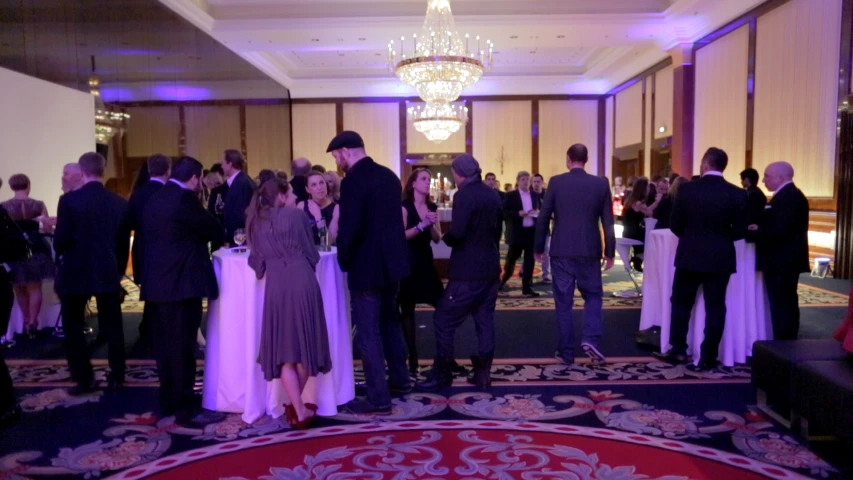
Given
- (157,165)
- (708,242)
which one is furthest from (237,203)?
(708,242)

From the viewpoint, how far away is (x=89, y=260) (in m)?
4.12

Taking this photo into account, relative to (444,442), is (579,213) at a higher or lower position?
higher

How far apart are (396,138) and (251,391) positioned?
54.4ft

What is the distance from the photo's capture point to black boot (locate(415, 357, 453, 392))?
422 centimetres

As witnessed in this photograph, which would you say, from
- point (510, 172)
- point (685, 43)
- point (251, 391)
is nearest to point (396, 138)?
point (510, 172)

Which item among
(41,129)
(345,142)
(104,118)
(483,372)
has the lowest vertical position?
(483,372)

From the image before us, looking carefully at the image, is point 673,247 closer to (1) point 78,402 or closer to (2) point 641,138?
(1) point 78,402

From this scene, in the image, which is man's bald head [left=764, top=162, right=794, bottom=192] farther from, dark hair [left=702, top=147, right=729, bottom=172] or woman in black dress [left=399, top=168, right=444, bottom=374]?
woman in black dress [left=399, top=168, right=444, bottom=374]

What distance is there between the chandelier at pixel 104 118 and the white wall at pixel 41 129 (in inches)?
5.6

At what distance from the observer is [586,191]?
4586mm

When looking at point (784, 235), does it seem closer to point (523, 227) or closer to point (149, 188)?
point (523, 227)

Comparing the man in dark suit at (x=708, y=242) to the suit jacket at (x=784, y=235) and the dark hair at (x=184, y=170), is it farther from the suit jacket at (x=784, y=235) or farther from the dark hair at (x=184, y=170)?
the dark hair at (x=184, y=170)

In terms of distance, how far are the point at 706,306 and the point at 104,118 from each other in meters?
8.45

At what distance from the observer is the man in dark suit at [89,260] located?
13.4 feet
